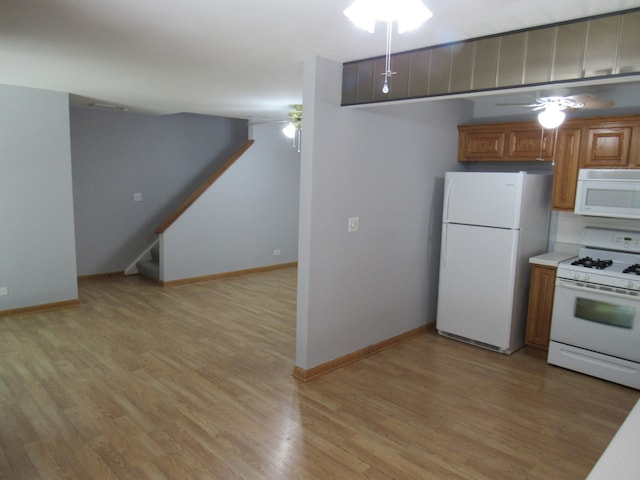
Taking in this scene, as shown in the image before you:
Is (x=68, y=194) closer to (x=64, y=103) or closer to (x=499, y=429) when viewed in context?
(x=64, y=103)

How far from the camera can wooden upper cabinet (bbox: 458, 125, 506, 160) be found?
454 centimetres

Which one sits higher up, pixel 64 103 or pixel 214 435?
pixel 64 103

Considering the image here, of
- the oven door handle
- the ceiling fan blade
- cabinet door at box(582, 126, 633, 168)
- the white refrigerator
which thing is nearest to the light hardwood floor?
the white refrigerator

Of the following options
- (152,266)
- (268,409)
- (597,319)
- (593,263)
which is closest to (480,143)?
(593,263)

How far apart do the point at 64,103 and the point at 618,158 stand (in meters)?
5.55

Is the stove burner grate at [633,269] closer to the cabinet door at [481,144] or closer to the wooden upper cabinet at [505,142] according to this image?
the wooden upper cabinet at [505,142]

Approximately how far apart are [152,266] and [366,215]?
13.2 feet

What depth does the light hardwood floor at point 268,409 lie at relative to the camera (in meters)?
2.46

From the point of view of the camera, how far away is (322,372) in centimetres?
357

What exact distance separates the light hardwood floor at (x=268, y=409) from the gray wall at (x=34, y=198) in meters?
0.43

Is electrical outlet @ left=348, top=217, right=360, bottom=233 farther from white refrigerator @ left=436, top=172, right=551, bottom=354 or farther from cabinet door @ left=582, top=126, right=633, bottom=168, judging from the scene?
cabinet door @ left=582, top=126, right=633, bottom=168

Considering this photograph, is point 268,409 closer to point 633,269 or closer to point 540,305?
point 540,305

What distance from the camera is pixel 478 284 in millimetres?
4211

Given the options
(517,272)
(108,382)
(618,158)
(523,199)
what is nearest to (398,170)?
(523,199)
